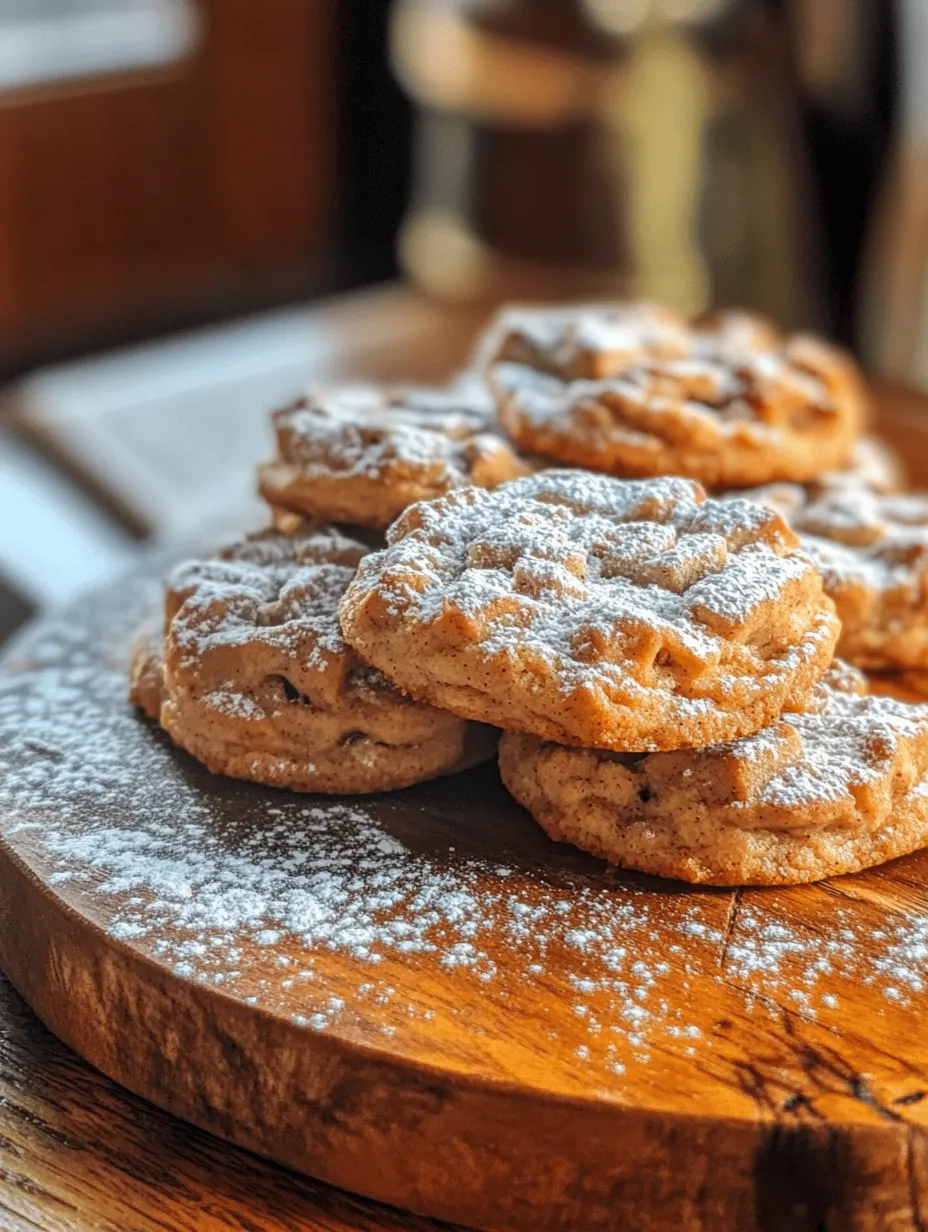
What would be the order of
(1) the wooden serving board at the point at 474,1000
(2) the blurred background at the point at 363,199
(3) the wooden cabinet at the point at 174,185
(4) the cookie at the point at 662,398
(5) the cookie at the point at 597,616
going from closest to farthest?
(1) the wooden serving board at the point at 474,1000 < (5) the cookie at the point at 597,616 < (4) the cookie at the point at 662,398 < (2) the blurred background at the point at 363,199 < (3) the wooden cabinet at the point at 174,185

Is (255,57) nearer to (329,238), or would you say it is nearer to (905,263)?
(329,238)

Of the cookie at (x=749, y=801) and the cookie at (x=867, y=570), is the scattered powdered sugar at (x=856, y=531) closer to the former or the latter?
the cookie at (x=867, y=570)

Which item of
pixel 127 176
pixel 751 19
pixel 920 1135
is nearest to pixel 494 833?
pixel 920 1135

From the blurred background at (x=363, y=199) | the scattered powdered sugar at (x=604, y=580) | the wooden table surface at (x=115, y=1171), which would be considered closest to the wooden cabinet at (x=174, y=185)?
the blurred background at (x=363, y=199)

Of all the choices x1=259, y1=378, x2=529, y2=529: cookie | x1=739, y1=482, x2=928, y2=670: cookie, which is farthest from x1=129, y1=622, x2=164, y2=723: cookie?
x1=739, y1=482, x2=928, y2=670: cookie

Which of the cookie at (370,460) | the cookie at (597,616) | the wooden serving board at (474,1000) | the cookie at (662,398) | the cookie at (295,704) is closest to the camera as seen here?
the wooden serving board at (474,1000)

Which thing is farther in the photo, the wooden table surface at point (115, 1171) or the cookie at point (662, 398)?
the cookie at point (662, 398)

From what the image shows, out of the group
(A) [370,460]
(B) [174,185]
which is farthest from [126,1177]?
(B) [174,185]
